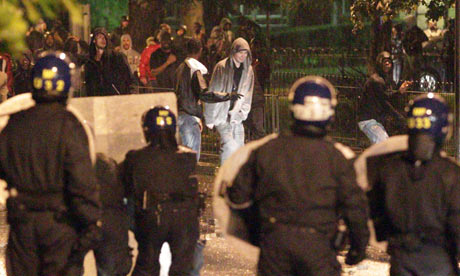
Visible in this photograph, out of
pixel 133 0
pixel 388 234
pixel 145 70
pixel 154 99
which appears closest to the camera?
pixel 388 234

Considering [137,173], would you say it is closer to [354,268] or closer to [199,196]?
[199,196]

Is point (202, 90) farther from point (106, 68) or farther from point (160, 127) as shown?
point (160, 127)

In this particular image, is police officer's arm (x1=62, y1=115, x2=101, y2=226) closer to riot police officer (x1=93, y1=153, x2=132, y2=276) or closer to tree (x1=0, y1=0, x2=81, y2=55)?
riot police officer (x1=93, y1=153, x2=132, y2=276)

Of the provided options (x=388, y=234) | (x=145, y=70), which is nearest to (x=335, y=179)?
(x=388, y=234)

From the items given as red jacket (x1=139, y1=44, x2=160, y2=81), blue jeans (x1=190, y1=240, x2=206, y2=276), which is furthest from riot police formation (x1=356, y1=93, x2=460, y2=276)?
red jacket (x1=139, y1=44, x2=160, y2=81)

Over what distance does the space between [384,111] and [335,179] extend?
7.98 m

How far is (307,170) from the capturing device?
19.4 feet

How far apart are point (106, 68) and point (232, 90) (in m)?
1.77

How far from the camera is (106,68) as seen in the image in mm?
14258

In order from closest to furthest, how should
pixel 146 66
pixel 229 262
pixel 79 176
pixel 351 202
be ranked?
pixel 351 202
pixel 79 176
pixel 229 262
pixel 146 66

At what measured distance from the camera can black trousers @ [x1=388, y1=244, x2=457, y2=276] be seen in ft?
20.1

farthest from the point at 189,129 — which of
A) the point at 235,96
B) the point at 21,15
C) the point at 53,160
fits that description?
the point at 21,15

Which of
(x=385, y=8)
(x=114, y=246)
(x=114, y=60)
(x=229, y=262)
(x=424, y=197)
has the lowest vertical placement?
(x=229, y=262)

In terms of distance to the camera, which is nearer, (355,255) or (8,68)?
(355,255)
